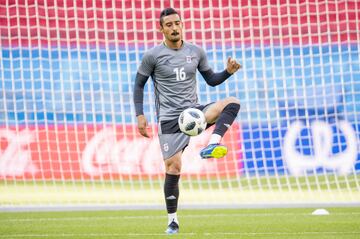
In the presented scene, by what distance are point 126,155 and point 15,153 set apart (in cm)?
194

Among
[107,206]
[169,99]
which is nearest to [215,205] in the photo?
[107,206]

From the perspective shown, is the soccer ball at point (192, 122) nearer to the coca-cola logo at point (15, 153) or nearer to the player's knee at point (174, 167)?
the player's knee at point (174, 167)

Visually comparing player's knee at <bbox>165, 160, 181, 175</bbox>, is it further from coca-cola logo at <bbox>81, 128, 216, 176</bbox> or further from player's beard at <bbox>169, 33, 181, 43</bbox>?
coca-cola logo at <bbox>81, 128, 216, 176</bbox>

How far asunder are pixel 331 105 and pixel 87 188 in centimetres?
488

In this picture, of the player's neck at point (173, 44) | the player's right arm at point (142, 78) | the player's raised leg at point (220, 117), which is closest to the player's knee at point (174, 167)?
the player's right arm at point (142, 78)

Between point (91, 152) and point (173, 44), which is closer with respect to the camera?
point (173, 44)

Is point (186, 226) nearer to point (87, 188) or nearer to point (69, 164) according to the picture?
point (69, 164)

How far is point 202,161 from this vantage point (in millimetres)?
16453

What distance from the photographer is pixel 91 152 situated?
16.3 meters

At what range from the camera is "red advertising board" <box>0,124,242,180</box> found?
16.0 m

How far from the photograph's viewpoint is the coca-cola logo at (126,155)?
1622cm

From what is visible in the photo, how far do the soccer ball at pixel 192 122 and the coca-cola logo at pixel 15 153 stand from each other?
7.89 metres

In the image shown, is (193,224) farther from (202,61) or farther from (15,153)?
(15,153)

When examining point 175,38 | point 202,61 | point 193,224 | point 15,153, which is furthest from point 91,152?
point 175,38
